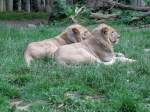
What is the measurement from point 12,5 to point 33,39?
337 inches

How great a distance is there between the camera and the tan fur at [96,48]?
8227mm

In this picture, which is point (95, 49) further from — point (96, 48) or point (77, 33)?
point (77, 33)

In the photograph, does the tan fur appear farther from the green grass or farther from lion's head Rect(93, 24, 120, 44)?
the green grass

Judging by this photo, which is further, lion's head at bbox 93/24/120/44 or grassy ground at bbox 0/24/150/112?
lion's head at bbox 93/24/120/44

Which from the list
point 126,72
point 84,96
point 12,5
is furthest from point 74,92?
point 12,5

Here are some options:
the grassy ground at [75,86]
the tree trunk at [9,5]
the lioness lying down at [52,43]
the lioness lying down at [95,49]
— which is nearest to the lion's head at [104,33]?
the lioness lying down at [95,49]

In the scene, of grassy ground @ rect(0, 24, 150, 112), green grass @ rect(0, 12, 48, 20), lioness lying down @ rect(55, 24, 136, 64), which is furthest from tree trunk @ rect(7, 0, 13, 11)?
lioness lying down @ rect(55, 24, 136, 64)

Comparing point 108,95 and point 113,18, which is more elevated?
point 108,95

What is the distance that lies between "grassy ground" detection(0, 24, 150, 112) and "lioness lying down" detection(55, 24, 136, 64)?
31 cm

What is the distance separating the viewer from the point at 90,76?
6785 millimetres

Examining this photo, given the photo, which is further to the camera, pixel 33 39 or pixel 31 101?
pixel 33 39

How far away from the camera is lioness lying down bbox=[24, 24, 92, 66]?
8.66m

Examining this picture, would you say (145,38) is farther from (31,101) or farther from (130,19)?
(31,101)

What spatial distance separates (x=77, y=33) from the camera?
912 centimetres
